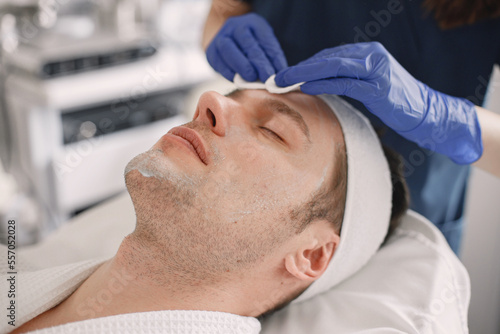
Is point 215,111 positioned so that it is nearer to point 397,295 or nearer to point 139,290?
point 139,290

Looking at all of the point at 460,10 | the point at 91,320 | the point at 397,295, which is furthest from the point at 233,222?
the point at 460,10

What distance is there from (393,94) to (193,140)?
40 cm

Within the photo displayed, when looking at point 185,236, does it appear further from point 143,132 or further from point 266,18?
point 143,132

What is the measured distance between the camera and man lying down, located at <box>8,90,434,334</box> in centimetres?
90

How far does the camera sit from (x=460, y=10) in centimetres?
107

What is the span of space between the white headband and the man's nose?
113 millimetres

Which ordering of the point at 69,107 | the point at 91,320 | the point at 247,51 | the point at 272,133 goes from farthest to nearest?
the point at 69,107, the point at 247,51, the point at 272,133, the point at 91,320

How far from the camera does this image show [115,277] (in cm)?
95

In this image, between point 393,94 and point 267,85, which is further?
point 267,85

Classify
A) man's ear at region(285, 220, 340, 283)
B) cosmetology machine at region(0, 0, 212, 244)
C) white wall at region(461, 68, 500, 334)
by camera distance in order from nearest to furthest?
man's ear at region(285, 220, 340, 283) < white wall at region(461, 68, 500, 334) < cosmetology machine at region(0, 0, 212, 244)

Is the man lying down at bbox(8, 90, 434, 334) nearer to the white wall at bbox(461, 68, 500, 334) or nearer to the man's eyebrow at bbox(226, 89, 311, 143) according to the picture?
the man's eyebrow at bbox(226, 89, 311, 143)

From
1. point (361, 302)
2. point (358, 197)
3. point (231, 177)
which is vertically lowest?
point (361, 302)

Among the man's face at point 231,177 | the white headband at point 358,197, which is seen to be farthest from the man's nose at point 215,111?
the white headband at point 358,197

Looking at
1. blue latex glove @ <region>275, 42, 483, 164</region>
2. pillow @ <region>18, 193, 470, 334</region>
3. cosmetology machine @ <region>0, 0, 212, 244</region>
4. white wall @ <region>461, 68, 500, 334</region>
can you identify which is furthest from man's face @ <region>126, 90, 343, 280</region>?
cosmetology machine @ <region>0, 0, 212, 244</region>
